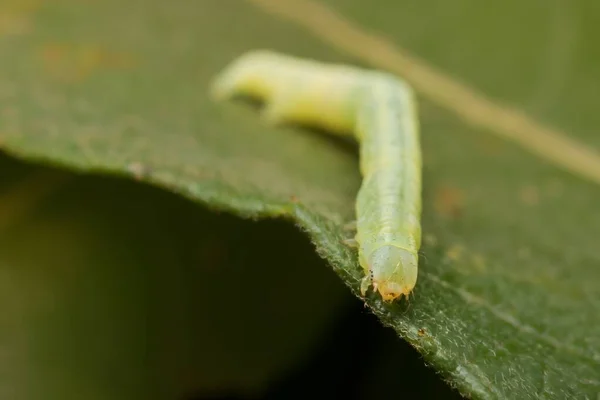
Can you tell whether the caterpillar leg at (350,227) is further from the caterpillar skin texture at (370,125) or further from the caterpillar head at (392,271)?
the caterpillar head at (392,271)

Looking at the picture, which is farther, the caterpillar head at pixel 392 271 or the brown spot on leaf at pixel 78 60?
the brown spot on leaf at pixel 78 60

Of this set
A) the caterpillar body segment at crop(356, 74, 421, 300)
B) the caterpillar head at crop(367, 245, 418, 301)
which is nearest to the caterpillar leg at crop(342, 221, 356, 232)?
the caterpillar body segment at crop(356, 74, 421, 300)

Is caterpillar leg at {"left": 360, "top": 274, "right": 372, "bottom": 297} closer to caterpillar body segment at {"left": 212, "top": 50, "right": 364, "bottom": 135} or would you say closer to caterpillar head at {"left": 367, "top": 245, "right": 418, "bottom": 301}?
caterpillar head at {"left": 367, "top": 245, "right": 418, "bottom": 301}

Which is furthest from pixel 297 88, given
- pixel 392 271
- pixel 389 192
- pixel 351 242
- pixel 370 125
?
pixel 392 271

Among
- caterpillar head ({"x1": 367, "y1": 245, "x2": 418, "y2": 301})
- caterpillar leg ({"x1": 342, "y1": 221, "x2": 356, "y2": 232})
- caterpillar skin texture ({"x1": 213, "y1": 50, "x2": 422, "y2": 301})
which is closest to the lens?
caterpillar head ({"x1": 367, "y1": 245, "x2": 418, "y2": 301})

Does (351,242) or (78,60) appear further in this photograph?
(78,60)

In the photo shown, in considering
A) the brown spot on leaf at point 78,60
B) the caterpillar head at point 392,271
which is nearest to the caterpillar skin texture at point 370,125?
the caterpillar head at point 392,271

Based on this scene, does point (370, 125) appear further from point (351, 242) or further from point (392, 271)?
point (392, 271)
